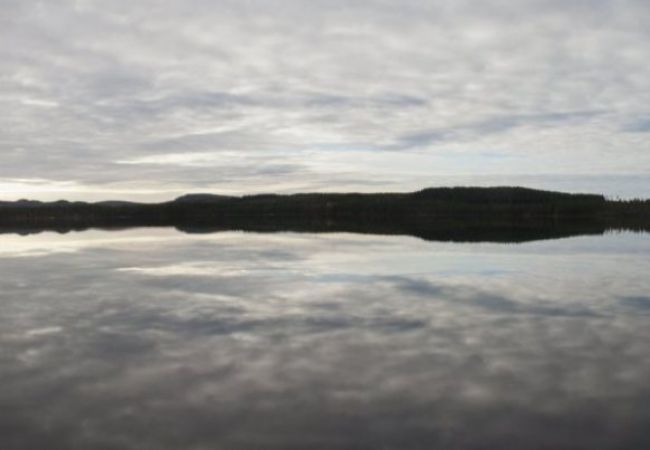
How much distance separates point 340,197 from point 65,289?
11569 centimetres

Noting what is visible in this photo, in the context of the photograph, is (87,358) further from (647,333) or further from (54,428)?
(647,333)

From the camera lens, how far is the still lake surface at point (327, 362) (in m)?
6.62

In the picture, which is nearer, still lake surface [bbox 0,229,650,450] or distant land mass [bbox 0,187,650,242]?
still lake surface [bbox 0,229,650,450]

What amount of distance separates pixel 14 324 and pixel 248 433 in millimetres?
7335

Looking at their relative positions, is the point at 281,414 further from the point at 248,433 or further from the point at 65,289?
the point at 65,289

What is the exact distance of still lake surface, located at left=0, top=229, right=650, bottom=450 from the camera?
6625 millimetres

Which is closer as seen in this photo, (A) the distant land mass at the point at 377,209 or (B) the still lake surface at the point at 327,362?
(B) the still lake surface at the point at 327,362

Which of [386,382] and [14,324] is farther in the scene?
[14,324]

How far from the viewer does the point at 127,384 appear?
8.23 meters

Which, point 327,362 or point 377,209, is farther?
point 377,209

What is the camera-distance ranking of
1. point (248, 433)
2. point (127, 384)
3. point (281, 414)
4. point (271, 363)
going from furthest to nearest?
point (271, 363)
point (127, 384)
point (281, 414)
point (248, 433)

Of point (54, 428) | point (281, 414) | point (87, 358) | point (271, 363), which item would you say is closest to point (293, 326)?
point (271, 363)

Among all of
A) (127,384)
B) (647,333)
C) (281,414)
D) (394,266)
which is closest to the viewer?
(281,414)

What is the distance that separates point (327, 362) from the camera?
925 cm
